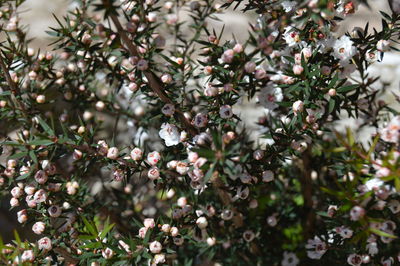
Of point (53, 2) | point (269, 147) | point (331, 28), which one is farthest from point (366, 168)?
point (53, 2)

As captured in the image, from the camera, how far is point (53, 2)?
13.6 feet

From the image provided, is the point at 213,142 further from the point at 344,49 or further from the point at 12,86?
the point at 12,86

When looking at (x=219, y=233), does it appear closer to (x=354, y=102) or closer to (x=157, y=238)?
(x=157, y=238)

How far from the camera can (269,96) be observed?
1.51 metres

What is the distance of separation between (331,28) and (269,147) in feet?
1.36

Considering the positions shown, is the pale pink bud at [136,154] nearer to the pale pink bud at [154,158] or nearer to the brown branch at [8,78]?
the pale pink bud at [154,158]

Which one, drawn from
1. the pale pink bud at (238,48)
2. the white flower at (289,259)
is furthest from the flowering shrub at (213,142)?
the white flower at (289,259)

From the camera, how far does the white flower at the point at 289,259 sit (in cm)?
186

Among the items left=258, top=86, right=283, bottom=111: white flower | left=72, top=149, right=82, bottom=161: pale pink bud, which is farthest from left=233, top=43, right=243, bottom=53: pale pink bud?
left=72, top=149, right=82, bottom=161: pale pink bud

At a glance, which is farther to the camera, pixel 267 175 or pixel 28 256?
pixel 267 175

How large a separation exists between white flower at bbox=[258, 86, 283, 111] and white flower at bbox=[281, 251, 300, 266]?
2.35 ft

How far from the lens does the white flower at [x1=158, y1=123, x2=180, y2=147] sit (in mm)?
1390

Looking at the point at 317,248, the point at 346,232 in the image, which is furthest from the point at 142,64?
the point at 317,248

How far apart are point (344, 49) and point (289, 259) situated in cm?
97
